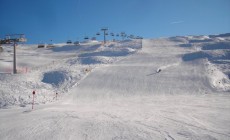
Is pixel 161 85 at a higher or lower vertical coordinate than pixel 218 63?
lower

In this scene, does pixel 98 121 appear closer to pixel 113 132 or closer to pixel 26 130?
pixel 113 132

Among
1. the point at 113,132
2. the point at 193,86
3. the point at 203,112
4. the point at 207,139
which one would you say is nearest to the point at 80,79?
the point at 193,86

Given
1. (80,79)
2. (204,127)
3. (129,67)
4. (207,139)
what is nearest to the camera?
(207,139)

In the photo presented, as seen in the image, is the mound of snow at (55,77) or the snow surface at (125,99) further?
the mound of snow at (55,77)

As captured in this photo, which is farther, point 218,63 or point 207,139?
point 218,63

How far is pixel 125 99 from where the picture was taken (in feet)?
72.7

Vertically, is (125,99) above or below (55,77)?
below

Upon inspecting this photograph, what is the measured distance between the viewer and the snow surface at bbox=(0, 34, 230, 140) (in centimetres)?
1077

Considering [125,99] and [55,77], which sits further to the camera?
[55,77]

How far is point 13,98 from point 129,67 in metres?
18.5

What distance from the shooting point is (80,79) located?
2939cm

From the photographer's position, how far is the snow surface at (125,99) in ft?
35.3

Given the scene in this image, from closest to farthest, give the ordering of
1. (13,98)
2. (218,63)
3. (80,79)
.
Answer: (13,98) → (80,79) → (218,63)

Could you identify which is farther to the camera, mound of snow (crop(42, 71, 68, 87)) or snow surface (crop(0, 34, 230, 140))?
mound of snow (crop(42, 71, 68, 87))
